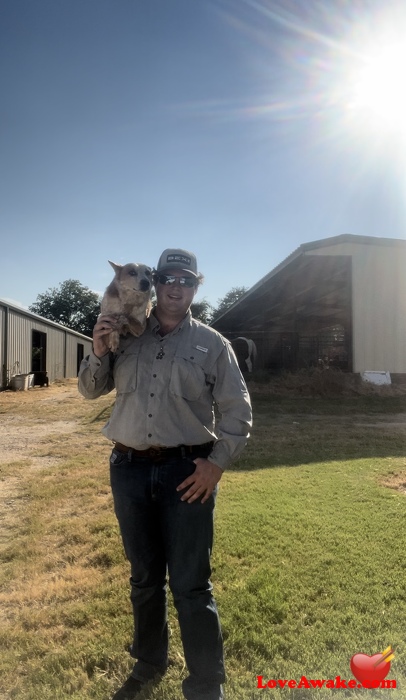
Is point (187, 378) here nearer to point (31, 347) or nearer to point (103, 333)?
point (103, 333)

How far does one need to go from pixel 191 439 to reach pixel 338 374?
13053mm

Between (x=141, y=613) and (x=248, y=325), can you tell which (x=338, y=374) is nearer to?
(x=248, y=325)

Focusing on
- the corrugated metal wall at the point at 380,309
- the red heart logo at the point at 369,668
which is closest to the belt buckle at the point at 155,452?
the red heart logo at the point at 369,668

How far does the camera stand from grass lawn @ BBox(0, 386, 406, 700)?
7.59ft

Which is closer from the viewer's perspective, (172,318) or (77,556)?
(172,318)

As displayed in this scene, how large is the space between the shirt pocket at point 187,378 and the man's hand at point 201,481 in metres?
0.28

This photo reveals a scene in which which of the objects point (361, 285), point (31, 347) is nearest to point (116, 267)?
point (361, 285)

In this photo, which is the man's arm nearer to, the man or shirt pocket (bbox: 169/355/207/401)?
the man

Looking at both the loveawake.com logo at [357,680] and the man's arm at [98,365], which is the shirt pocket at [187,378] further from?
the loveawake.com logo at [357,680]

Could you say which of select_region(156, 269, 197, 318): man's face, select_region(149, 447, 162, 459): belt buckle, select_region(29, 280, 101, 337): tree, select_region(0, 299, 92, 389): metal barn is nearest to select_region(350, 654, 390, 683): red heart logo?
select_region(149, 447, 162, 459): belt buckle

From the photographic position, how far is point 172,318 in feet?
7.14

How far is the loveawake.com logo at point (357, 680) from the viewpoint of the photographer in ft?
7.11

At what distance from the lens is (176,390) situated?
6.56ft

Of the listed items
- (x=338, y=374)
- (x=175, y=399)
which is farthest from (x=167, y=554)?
(x=338, y=374)
